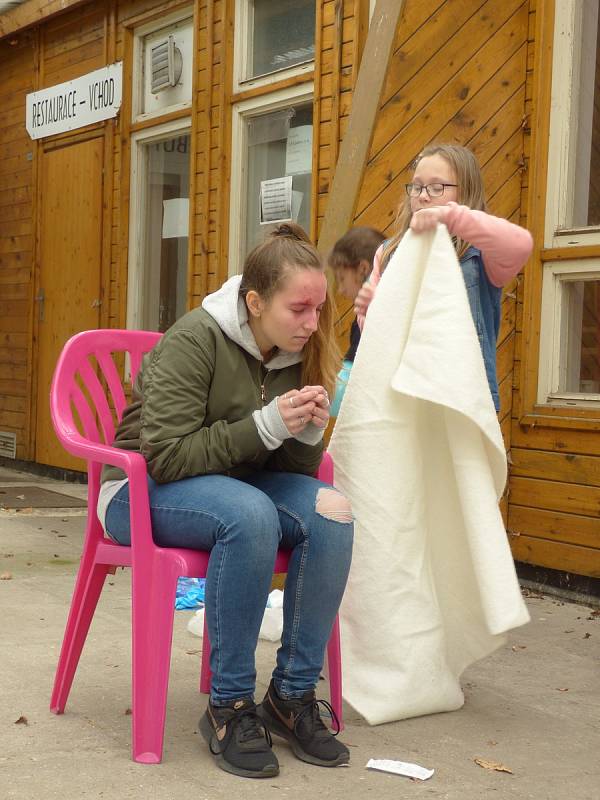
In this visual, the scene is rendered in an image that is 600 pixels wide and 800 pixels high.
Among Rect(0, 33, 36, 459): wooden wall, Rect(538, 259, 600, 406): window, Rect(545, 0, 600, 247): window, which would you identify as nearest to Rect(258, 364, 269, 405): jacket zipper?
Rect(538, 259, 600, 406): window

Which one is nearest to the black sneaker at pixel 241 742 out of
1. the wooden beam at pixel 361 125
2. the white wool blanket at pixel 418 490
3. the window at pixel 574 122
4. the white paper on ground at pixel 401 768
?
the white paper on ground at pixel 401 768

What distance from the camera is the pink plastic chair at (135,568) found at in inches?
112

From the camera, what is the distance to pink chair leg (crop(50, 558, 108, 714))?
10.6ft

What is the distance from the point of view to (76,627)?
3.26m

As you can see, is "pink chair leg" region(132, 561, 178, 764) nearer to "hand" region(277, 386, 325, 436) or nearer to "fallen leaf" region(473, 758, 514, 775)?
"hand" region(277, 386, 325, 436)

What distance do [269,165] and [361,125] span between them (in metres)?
2.20

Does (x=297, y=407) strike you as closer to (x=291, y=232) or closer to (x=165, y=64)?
(x=291, y=232)

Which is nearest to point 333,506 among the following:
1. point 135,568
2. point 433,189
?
point 135,568

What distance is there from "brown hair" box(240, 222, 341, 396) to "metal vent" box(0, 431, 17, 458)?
7213 millimetres

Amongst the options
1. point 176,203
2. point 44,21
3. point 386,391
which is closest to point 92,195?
point 176,203

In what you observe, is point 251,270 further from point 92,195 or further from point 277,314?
point 92,195

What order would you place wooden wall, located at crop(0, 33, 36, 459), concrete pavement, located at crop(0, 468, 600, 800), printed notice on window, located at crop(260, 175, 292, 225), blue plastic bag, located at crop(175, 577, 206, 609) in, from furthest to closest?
wooden wall, located at crop(0, 33, 36, 459)
printed notice on window, located at crop(260, 175, 292, 225)
blue plastic bag, located at crop(175, 577, 206, 609)
concrete pavement, located at crop(0, 468, 600, 800)

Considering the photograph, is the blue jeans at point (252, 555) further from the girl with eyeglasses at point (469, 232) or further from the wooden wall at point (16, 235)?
the wooden wall at point (16, 235)

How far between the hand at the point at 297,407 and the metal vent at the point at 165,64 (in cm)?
564
